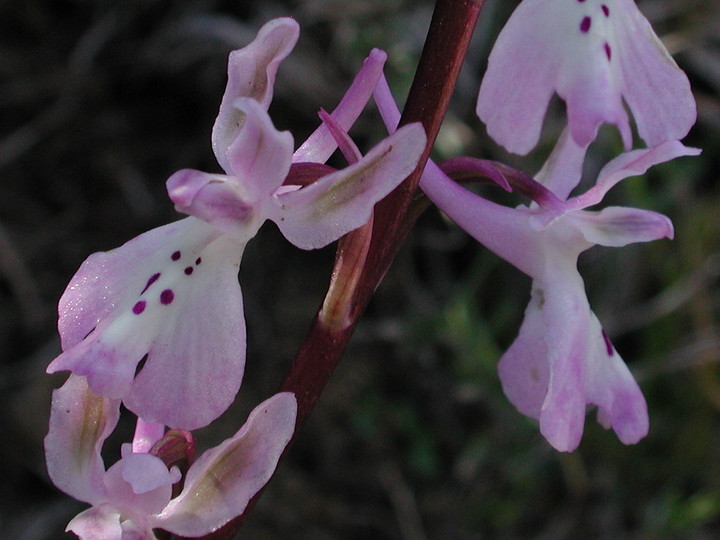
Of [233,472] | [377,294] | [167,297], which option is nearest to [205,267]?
[167,297]

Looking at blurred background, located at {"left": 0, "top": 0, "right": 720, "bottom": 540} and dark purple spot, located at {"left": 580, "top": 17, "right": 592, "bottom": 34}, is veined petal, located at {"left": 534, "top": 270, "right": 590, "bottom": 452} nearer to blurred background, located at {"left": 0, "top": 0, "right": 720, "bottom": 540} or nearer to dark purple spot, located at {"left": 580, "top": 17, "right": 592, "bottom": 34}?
dark purple spot, located at {"left": 580, "top": 17, "right": 592, "bottom": 34}

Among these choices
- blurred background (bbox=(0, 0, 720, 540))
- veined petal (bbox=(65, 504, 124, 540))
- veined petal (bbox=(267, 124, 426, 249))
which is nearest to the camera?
veined petal (bbox=(267, 124, 426, 249))

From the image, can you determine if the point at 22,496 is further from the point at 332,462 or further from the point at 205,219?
the point at 205,219

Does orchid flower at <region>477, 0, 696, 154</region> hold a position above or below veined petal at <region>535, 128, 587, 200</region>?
above

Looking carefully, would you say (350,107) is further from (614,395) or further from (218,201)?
(614,395)

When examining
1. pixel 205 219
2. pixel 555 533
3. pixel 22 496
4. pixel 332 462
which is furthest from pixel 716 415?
pixel 205 219

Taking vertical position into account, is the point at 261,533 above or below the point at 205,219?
below

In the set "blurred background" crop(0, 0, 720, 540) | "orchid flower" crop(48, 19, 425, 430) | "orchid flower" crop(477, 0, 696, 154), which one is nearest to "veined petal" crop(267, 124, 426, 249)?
"orchid flower" crop(48, 19, 425, 430)

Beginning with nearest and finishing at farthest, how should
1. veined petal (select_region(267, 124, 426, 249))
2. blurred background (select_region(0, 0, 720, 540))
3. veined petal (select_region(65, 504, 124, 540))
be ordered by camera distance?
veined petal (select_region(267, 124, 426, 249)) < veined petal (select_region(65, 504, 124, 540)) < blurred background (select_region(0, 0, 720, 540))
